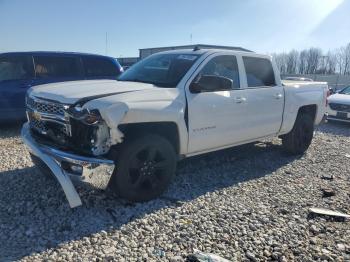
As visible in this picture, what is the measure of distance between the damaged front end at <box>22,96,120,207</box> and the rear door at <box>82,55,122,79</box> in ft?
17.4

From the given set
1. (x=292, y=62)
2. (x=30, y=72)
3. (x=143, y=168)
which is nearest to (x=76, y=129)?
(x=143, y=168)

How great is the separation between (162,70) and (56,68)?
15.2 feet

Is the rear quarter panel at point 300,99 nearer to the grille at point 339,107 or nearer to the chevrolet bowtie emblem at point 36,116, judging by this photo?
the chevrolet bowtie emblem at point 36,116

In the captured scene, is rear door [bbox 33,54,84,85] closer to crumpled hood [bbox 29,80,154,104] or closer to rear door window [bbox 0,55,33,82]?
rear door window [bbox 0,55,33,82]

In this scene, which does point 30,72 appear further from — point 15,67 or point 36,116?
point 36,116

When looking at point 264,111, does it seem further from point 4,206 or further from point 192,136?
point 4,206

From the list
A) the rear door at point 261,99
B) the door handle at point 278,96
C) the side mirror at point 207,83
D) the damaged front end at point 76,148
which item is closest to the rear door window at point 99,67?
the rear door at point 261,99

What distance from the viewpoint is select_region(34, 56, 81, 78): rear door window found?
870 cm

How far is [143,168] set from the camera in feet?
14.3

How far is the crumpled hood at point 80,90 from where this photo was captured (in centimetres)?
404

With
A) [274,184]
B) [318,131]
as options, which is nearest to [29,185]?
[274,184]

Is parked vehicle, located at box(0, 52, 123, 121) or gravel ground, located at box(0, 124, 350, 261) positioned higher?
parked vehicle, located at box(0, 52, 123, 121)

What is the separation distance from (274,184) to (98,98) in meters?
3.03

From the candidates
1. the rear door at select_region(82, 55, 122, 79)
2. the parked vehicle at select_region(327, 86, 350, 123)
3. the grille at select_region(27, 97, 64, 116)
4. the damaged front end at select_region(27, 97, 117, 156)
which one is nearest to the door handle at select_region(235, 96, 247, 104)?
the damaged front end at select_region(27, 97, 117, 156)
